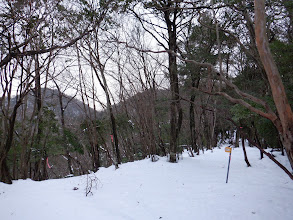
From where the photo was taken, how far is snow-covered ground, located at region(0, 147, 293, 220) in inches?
157

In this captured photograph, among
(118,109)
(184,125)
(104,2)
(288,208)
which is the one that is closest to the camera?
(288,208)

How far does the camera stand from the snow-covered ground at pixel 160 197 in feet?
13.1

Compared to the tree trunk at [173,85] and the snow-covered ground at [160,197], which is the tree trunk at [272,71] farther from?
the tree trunk at [173,85]

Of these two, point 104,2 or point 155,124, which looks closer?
point 104,2

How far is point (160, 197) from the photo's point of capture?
5031 millimetres

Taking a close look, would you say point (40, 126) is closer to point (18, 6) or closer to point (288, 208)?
point (18, 6)

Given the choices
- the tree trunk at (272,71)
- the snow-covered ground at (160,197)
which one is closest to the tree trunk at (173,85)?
the snow-covered ground at (160,197)

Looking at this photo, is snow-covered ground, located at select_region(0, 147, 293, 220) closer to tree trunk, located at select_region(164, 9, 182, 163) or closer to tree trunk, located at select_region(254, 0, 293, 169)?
tree trunk, located at select_region(164, 9, 182, 163)

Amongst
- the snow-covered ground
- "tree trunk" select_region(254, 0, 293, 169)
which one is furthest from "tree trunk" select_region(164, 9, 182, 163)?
"tree trunk" select_region(254, 0, 293, 169)

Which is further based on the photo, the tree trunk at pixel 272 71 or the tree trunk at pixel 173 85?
the tree trunk at pixel 173 85

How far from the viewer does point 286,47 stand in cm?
475

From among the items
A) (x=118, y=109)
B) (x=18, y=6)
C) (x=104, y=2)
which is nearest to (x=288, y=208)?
(x=18, y=6)

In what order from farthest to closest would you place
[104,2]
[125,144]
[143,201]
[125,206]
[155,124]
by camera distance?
[125,144], [155,124], [104,2], [143,201], [125,206]

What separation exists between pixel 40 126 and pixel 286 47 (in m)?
12.1
